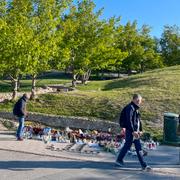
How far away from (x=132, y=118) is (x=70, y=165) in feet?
5.96

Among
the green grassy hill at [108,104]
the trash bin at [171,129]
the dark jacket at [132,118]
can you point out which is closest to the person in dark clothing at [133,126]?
the dark jacket at [132,118]

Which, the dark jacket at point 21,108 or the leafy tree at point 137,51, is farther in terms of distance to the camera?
the leafy tree at point 137,51

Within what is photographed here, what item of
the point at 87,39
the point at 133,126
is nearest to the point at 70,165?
the point at 133,126

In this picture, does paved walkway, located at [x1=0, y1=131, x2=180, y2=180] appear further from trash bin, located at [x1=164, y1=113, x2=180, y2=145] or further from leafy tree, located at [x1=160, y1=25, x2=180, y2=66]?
leafy tree, located at [x1=160, y1=25, x2=180, y2=66]

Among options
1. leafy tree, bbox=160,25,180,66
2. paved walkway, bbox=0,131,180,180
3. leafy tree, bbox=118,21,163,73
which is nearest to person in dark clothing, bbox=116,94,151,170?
paved walkway, bbox=0,131,180,180

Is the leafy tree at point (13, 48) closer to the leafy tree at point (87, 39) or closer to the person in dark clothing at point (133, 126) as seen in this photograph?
the leafy tree at point (87, 39)

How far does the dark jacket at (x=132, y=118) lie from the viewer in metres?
10.4

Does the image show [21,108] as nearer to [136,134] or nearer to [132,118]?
[132,118]

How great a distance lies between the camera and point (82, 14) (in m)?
31.9

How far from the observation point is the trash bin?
1405 cm

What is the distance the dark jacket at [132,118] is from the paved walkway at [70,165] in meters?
0.94

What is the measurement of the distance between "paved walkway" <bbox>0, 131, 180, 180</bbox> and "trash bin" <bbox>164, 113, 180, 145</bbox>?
2.67 feet

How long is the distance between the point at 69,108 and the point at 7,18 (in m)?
6.43

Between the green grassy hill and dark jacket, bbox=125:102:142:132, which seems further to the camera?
the green grassy hill
